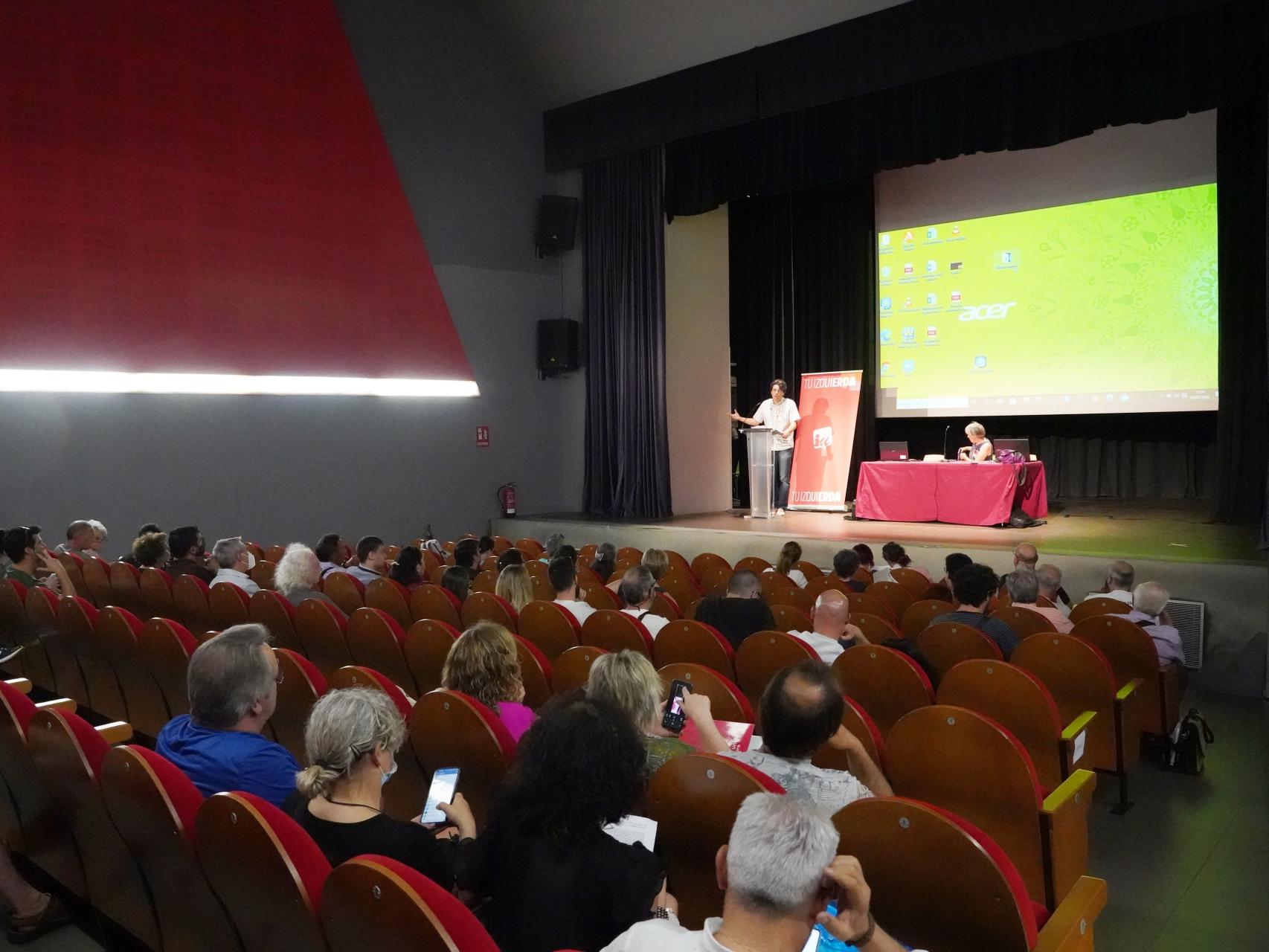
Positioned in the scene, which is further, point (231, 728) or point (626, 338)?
point (626, 338)

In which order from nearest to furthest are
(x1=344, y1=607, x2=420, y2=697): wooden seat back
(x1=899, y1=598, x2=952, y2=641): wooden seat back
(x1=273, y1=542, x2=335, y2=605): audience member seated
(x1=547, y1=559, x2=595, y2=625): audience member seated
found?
(x1=344, y1=607, x2=420, y2=697): wooden seat back < (x1=899, y1=598, x2=952, y2=641): wooden seat back < (x1=547, y1=559, x2=595, y2=625): audience member seated < (x1=273, y1=542, x2=335, y2=605): audience member seated

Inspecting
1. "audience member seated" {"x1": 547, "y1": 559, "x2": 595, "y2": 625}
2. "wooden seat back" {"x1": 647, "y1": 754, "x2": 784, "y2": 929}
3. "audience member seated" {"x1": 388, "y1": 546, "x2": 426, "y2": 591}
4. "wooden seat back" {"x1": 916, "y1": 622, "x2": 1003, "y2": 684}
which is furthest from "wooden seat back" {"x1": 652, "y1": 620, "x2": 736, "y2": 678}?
"audience member seated" {"x1": 388, "y1": 546, "x2": 426, "y2": 591}

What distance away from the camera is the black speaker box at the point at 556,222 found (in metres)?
11.2

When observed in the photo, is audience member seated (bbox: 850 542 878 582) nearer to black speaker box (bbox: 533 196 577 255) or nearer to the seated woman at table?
the seated woman at table

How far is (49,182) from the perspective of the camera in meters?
7.98

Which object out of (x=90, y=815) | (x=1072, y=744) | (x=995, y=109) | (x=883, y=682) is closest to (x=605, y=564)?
(x=883, y=682)

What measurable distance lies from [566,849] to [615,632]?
219 centimetres

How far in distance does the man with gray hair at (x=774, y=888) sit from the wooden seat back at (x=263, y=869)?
561mm

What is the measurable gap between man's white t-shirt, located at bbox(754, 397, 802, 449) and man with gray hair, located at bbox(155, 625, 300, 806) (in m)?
8.55

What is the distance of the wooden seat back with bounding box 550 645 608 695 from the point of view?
3285 millimetres

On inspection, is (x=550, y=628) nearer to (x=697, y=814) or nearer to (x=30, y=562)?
(x=697, y=814)

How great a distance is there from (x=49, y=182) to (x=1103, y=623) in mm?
8549

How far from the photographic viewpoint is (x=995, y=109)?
8.14 metres

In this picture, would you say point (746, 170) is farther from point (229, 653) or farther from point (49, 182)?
point (229, 653)
